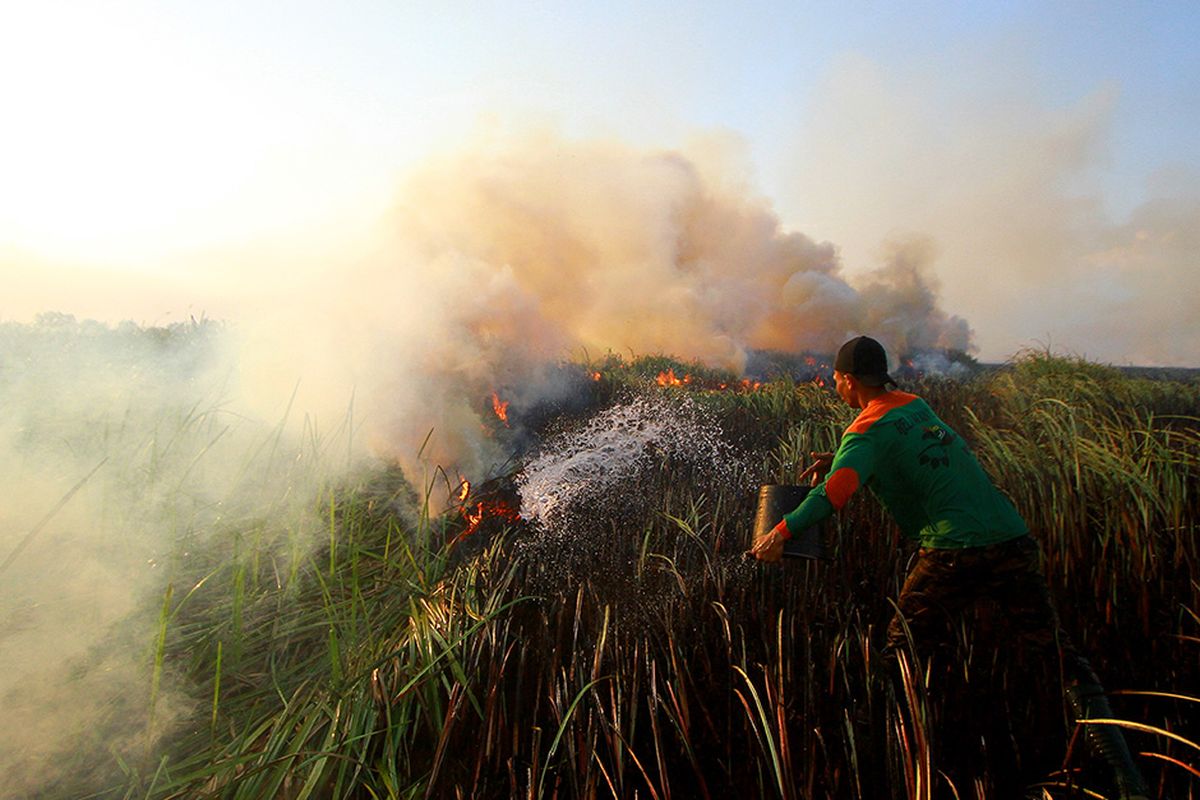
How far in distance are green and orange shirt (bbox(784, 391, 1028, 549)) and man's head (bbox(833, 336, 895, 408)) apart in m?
0.10

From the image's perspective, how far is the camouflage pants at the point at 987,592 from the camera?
267 centimetres

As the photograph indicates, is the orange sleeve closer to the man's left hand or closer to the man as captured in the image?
the man

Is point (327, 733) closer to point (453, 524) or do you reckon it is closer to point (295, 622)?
point (295, 622)

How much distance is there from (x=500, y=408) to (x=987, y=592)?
4.88 meters

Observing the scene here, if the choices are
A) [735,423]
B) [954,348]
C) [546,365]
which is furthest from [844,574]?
[954,348]

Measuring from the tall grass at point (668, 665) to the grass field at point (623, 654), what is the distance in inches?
0.6

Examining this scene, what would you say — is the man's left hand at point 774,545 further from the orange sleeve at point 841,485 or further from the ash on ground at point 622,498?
the ash on ground at point 622,498

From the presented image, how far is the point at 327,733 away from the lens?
7.70 feet

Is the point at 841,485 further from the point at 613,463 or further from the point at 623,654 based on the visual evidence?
the point at 613,463

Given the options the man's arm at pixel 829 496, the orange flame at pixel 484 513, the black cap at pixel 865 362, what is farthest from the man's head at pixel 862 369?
the orange flame at pixel 484 513

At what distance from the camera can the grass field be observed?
2.11m

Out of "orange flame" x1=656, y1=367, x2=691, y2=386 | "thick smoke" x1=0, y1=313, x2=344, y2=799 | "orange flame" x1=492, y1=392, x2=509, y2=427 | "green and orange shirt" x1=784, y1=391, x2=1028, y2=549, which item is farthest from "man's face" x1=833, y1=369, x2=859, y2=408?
"orange flame" x1=656, y1=367, x2=691, y2=386

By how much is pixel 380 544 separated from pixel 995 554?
11.5 ft

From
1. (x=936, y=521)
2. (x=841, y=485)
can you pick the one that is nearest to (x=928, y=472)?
(x=936, y=521)
